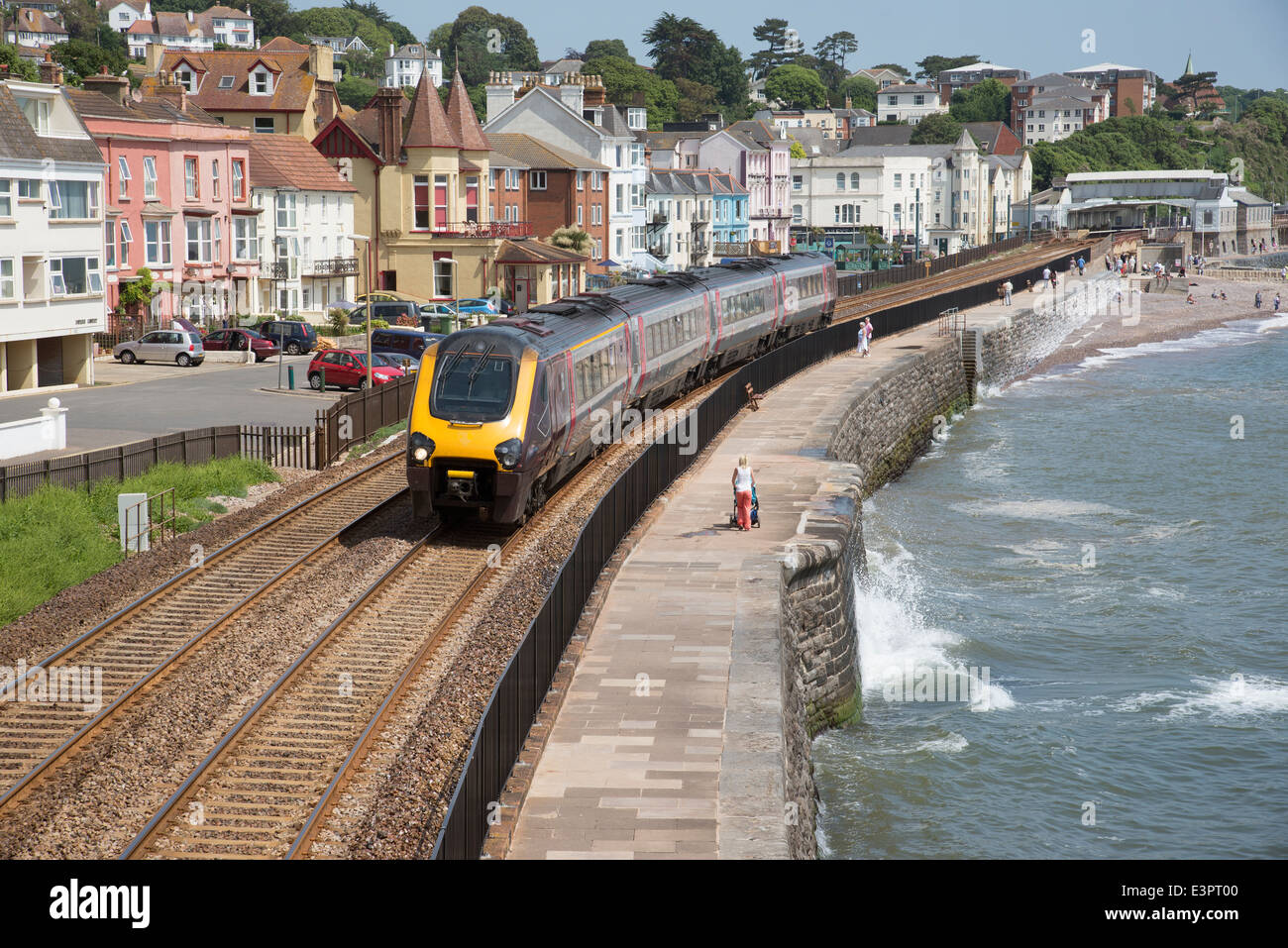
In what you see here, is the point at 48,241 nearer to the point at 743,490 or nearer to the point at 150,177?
the point at 150,177

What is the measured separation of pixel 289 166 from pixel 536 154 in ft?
66.2

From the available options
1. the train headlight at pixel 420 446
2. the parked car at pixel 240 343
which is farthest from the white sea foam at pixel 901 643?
the parked car at pixel 240 343

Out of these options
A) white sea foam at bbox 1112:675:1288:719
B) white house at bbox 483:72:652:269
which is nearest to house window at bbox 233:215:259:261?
white house at bbox 483:72:652:269

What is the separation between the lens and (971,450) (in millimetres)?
49531

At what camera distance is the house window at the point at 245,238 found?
61.1m

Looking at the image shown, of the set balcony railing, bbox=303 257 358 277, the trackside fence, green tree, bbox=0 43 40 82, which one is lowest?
the trackside fence

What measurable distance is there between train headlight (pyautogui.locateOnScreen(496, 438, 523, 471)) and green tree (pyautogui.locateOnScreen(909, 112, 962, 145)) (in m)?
143

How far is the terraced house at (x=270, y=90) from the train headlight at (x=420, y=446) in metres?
56.4

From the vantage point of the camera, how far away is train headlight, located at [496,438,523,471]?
73.3 ft

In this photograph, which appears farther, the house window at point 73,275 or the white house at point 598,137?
the white house at point 598,137

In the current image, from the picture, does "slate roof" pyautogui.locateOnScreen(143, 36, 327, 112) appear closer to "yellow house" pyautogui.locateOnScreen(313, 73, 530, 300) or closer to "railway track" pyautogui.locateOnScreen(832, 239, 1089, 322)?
"yellow house" pyautogui.locateOnScreen(313, 73, 530, 300)

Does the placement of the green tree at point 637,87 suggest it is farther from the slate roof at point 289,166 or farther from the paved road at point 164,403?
the paved road at point 164,403

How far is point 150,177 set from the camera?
55.9 m

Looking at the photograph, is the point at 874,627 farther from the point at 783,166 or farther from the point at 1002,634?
the point at 783,166
